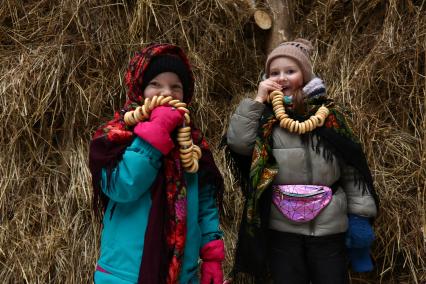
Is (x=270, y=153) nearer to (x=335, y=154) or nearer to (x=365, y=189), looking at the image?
(x=335, y=154)

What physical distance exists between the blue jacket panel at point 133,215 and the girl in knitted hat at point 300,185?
37 cm

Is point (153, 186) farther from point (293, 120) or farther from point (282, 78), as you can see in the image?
point (282, 78)

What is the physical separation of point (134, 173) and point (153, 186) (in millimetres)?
155

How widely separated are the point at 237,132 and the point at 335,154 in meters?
0.49

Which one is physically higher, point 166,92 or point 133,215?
point 166,92

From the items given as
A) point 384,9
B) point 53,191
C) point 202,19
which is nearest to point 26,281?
point 53,191

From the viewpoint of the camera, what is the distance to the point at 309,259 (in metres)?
1.94

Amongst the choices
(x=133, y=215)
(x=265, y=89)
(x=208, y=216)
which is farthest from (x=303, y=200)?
(x=133, y=215)

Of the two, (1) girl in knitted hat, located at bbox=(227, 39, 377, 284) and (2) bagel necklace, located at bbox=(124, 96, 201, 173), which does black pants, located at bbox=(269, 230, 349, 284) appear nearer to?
(1) girl in knitted hat, located at bbox=(227, 39, 377, 284)

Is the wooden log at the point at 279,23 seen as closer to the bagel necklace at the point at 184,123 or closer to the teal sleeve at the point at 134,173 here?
the bagel necklace at the point at 184,123

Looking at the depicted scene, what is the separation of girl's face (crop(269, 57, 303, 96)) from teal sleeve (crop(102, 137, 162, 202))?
84 cm

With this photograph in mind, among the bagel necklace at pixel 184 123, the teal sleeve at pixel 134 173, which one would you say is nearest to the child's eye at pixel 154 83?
the bagel necklace at pixel 184 123

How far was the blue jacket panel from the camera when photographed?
1.49 metres

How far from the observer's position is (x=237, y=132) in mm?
1944
